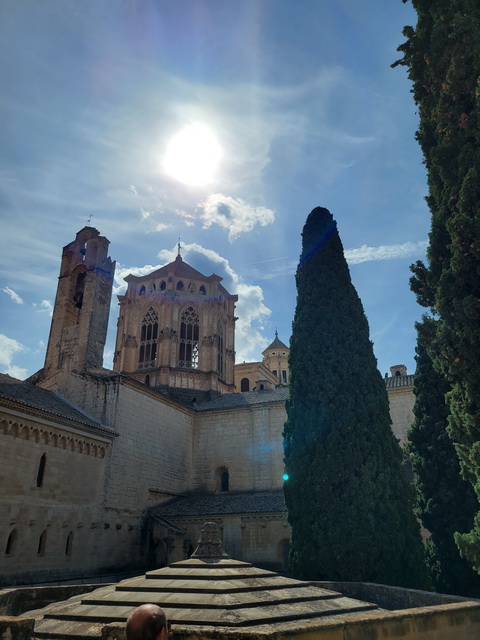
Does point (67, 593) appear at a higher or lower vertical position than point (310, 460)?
lower

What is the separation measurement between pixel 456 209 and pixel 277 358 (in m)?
48.2

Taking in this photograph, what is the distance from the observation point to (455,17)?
8.27 meters

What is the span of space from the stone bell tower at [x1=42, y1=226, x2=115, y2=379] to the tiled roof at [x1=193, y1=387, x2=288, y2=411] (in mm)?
7694

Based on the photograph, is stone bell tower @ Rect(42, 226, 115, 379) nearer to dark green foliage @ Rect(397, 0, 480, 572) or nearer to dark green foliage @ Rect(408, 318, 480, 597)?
dark green foliage @ Rect(408, 318, 480, 597)

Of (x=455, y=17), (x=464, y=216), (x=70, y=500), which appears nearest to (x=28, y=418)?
(x=70, y=500)

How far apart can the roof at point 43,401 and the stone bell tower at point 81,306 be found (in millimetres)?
2120

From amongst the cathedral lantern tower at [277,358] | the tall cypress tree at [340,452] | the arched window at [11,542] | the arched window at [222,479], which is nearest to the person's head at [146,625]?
the tall cypress tree at [340,452]

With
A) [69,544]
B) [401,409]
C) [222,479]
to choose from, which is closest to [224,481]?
[222,479]

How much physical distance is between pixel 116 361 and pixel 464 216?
29331 mm

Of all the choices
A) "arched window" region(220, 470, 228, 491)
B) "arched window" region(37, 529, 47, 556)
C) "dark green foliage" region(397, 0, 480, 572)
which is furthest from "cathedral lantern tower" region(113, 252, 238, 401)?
"dark green foliage" region(397, 0, 480, 572)

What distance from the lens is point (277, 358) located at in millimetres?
56156

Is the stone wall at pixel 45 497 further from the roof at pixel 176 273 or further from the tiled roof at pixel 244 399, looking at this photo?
the roof at pixel 176 273

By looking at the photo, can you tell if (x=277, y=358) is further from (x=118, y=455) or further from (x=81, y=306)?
(x=118, y=455)

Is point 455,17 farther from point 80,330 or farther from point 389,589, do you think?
point 80,330
